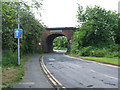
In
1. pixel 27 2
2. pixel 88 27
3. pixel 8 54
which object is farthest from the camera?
pixel 88 27

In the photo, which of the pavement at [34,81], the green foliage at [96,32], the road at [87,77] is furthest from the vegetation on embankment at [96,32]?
the pavement at [34,81]

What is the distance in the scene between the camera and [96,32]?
1298 inches

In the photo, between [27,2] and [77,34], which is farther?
[77,34]

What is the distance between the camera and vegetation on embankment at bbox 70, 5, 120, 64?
106 feet

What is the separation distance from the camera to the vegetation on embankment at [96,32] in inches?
1273

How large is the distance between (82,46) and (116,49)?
8.00 m

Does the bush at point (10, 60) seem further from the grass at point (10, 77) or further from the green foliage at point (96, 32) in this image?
the green foliage at point (96, 32)

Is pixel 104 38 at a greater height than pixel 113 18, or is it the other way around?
pixel 113 18

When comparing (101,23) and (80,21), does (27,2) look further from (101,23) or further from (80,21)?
(80,21)

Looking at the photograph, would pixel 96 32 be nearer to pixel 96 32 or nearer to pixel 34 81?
pixel 96 32

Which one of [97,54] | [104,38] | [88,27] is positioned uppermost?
[88,27]

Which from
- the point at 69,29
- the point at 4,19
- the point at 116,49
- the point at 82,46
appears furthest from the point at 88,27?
the point at 4,19

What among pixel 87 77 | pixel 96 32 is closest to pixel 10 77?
pixel 87 77

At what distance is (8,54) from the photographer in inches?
649
